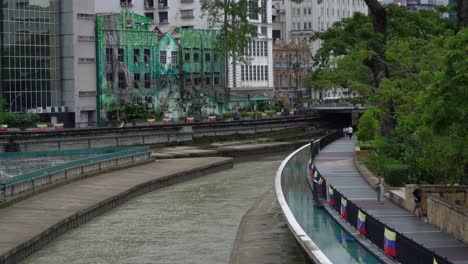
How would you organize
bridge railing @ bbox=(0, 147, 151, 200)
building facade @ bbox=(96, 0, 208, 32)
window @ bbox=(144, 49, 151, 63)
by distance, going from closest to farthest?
bridge railing @ bbox=(0, 147, 151, 200) → window @ bbox=(144, 49, 151, 63) → building facade @ bbox=(96, 0, 208, 32)

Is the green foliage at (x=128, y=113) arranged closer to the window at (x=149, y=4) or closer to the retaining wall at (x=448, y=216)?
the window at (x=149, y=4)

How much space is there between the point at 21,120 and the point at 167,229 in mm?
61505

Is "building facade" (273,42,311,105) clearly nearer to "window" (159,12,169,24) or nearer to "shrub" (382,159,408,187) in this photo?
"window" (159,12,169,24)

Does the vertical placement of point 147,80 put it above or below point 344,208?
above

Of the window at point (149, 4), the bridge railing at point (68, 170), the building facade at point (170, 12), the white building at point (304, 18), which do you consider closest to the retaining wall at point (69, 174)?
the bridge railing at point (68, 170)

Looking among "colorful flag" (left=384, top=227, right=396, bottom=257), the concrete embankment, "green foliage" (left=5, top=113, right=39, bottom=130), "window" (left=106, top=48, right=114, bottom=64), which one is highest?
"window" (left=106, top=48, right=114, bottom=64)

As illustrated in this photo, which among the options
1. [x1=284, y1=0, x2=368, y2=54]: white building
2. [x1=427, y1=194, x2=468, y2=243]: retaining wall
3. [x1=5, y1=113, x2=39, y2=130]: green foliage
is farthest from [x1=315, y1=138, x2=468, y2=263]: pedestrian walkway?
[x1=284, y1=0, x2=368, y2=54]: white building

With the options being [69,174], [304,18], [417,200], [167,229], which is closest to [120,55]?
[69,174]

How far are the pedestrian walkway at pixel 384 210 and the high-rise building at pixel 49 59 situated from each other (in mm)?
51697

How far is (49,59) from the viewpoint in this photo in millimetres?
114375

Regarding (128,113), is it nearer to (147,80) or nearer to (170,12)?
(147,80)

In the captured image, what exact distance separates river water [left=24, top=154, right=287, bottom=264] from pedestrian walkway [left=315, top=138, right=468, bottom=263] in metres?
5.49

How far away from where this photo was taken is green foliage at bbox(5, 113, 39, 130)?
342ft

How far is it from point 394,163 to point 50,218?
18078mm
